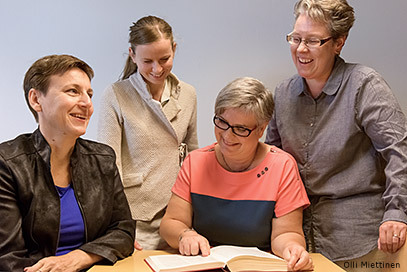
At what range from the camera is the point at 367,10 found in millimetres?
2596

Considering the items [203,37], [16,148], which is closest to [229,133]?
[16,148]

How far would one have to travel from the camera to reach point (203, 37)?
2625mm

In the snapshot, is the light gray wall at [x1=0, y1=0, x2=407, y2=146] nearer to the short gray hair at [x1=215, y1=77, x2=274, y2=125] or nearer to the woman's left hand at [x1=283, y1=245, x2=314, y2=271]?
the short gray hair at [x1=215, y1=77, x2=274, y2=125]

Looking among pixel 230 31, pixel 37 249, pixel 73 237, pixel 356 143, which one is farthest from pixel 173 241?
pixel 230 31

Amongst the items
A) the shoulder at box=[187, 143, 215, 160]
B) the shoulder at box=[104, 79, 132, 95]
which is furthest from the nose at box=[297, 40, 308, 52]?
the shoulder at box=[104, 79, 132, 95]

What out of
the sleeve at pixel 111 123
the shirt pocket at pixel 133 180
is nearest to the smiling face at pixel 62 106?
the sleeve at pixel 111 123

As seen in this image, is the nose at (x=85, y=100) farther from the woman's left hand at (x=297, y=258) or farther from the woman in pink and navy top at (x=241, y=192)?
the woman's left hand at (x=297, y=258)

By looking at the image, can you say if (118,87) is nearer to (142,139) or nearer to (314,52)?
(142,139)

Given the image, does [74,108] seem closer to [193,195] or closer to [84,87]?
[84,87]

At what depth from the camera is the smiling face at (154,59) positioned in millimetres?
2115

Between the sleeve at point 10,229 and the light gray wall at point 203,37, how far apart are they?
106cm

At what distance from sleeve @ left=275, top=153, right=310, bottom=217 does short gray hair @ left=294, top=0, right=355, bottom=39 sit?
0.57 metres

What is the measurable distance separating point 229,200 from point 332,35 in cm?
78

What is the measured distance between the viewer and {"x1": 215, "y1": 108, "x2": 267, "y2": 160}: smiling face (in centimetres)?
188
